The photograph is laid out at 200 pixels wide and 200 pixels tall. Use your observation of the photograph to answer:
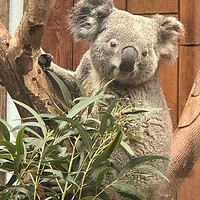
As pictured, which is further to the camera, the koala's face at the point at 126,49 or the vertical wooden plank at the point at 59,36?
the vertical wooden plank at the point at 59,36

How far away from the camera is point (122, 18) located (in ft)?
6.75

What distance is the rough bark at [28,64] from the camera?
1.77 meters

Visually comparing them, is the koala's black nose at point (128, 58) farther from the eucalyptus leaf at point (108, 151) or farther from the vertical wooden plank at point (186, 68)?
the eucalyptus leaf at point (108, 151)

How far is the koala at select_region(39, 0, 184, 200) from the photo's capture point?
6.54ft

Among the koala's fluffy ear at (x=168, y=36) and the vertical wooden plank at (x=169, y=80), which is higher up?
the koala's fluffy ear at (x=168, y=36)

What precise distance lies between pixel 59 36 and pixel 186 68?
0.62 metres

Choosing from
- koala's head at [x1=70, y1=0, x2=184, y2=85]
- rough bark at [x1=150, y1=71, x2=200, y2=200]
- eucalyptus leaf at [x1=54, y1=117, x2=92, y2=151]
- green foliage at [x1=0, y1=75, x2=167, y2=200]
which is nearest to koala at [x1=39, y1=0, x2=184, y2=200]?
koala's head at [x1=70, y1=0, x2=184, y2=85]

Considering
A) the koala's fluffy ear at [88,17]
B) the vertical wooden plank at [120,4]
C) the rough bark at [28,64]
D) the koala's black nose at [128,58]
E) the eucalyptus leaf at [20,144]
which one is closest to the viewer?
the eucalyptus leaf at [20,144]

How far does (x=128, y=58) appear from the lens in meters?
1.91

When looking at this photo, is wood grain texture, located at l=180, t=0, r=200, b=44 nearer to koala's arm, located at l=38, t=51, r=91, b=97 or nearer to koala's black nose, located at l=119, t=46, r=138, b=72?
koala's black nose, located at l=119, t=46, r=138, b=72

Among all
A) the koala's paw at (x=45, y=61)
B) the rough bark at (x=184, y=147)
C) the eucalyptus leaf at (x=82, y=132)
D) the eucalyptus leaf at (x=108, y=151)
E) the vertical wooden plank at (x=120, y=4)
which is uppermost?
the vertical wooden plank at (x=120, y=4)

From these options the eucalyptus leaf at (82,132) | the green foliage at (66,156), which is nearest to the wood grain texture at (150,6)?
the green foliage at (66,156)

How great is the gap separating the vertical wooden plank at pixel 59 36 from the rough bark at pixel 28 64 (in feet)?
1.16

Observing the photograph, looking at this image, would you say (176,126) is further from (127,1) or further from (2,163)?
(2,163)
